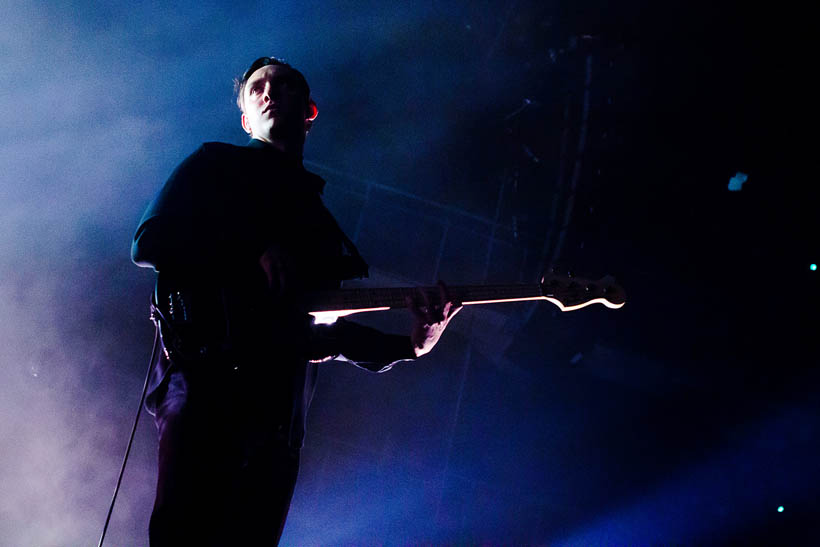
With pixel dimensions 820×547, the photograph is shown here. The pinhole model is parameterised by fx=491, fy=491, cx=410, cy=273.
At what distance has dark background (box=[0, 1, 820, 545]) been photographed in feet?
13.6

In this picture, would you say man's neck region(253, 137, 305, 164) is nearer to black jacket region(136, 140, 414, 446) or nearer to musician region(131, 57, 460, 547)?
black jacket region(136, 140, 414, 446)

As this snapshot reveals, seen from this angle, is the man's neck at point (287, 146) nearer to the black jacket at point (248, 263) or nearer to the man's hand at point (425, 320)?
the black jacket at point (248, 263)

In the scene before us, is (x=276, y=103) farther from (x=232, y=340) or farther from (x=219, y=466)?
(x=219, y=466)

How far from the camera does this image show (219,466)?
4.05 feet

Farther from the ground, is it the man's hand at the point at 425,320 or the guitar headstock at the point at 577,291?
the guitar headstock at the point at 577,291

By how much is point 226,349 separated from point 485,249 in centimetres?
487

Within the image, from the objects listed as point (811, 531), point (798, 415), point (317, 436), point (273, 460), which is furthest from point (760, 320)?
point (273, 460)

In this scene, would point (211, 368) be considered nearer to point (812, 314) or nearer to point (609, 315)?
point (609, 315)

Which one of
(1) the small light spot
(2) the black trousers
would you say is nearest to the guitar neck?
(2) the black trousers

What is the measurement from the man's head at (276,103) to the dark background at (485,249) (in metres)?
2.74

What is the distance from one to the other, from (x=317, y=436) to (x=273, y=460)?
3843 millimetres

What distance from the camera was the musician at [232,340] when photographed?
1222mm

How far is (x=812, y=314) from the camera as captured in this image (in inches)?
197

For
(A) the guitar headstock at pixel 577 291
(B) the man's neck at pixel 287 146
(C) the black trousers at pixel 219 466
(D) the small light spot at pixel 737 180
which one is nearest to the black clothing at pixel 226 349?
(C) the black trousers at pixel 219 466
